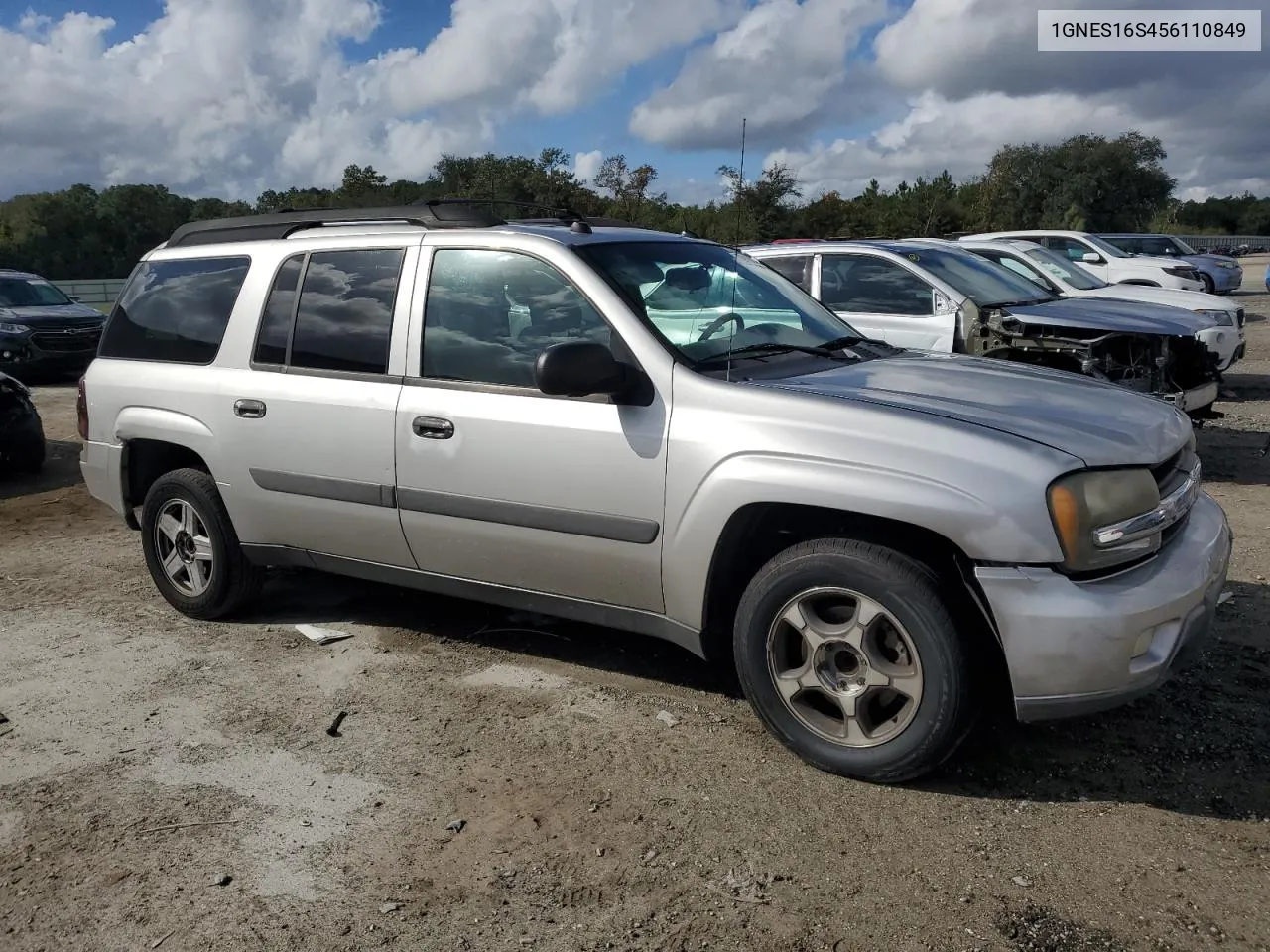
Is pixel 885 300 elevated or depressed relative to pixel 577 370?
elevated

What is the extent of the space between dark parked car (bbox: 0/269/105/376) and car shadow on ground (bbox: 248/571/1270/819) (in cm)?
1189

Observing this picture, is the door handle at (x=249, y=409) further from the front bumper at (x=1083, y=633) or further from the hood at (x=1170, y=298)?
the hood at (x=1170, y=298)

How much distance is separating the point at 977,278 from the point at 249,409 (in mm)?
6159

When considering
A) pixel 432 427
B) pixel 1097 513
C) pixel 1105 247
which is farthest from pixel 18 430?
pixel 1105 247

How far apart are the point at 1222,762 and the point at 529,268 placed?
118 inches

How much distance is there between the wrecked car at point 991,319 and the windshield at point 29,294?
12460 mm

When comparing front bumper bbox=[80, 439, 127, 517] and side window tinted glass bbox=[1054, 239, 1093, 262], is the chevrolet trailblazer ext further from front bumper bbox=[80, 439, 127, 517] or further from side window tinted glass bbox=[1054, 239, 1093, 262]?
side window tinted glass bbox=[1054, 239, 1093, 262]

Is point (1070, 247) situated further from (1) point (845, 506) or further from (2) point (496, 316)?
(1) point (845, 506)

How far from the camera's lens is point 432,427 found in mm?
4148

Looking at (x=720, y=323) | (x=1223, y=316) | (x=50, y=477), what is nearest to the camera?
(x=720, y=323)

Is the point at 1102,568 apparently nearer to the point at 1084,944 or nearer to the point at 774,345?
the point at 1084,944

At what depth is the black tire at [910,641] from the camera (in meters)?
3.20

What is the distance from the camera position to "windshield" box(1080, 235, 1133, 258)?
62.0ft

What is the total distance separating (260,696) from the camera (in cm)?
432
